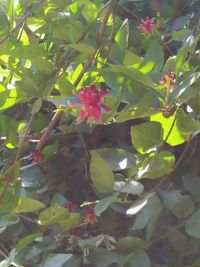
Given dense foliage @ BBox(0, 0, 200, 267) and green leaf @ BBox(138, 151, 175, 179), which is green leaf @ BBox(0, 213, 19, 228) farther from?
green leaf @ BBox(138, 151, 175, 179)

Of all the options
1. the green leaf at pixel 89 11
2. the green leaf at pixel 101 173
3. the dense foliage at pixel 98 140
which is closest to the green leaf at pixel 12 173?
the dense foliage at pixel 98 140

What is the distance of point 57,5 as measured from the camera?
82 centimetres

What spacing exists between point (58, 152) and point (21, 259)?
0.69 feet

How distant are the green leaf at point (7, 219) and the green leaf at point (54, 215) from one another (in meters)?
0.03

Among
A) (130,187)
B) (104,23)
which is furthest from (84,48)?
(130,187)

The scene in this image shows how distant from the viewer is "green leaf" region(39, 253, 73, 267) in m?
0.71

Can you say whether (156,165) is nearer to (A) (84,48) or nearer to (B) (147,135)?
(B) (147,135)

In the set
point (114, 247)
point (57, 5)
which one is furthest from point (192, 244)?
point (57, 5)

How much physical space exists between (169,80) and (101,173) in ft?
0.53

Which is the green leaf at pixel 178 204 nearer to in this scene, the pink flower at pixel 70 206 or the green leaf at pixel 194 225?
the green leaf at pixel 194 225

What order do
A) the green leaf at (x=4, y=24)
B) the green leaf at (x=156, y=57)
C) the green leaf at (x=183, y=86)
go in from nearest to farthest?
the green leaf at (x=183, y=86)
the green leaf at (x=156, y=57)
the green leaf at (x=4, y=24)

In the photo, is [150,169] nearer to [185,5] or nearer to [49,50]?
[49,50]

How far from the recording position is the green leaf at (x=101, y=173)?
703mm

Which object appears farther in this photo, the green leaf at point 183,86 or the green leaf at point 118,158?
the green leaf at point 118,158
